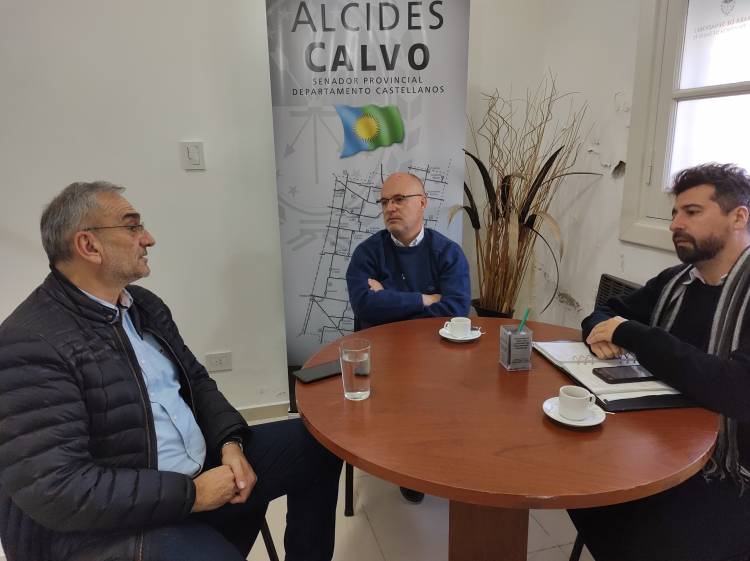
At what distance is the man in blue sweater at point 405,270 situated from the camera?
6.19 feet

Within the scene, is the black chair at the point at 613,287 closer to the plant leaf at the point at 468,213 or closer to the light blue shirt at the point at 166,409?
the plant leaf at the point at 468,213

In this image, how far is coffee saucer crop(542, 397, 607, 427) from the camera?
0.99 meters

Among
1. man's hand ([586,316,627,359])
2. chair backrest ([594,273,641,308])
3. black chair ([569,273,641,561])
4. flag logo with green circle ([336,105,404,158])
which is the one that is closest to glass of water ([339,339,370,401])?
man's hand ([586,316,627,359])

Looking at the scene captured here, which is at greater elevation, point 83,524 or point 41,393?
point 41,393

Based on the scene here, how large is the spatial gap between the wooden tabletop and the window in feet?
3.79

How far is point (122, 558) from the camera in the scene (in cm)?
98

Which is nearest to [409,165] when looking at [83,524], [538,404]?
[538,404]

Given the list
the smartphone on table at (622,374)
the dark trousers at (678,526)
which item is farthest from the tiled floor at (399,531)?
the smartphone on table at (622,374)

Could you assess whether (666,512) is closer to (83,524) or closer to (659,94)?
(83,524)

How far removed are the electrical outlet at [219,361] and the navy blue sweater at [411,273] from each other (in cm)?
90

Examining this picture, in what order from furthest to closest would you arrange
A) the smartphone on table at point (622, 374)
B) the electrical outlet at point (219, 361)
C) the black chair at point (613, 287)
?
the electrical outlet at point (219, 361), the black chair at point (613, 287), the smartphone on table at point (622, 374)

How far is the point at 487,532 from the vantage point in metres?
1.20

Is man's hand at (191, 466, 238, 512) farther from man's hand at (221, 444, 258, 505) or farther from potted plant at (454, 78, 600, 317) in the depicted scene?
potted plant at (454, 78, 600, 317)

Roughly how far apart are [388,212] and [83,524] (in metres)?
1.45
